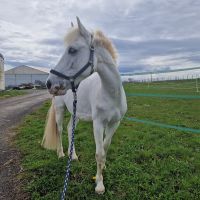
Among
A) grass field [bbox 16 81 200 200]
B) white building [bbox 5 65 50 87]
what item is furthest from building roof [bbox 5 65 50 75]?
grass field [bbox 16 81 200 200]

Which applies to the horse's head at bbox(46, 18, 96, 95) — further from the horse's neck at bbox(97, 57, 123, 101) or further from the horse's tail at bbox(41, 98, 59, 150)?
the horse's tail at bbox(41, 98, 59, 150)

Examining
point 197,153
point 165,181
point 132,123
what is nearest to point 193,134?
point 197,153

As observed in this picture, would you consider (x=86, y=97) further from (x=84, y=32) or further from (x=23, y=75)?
(x=23, y=75)

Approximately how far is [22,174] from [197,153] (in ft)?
10.3

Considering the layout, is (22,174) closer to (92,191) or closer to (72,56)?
(92,191)

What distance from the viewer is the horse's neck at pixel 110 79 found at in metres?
3.26

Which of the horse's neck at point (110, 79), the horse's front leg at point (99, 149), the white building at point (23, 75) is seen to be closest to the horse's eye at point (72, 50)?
the horse's neck at point (110, 79)

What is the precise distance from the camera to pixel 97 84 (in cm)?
375

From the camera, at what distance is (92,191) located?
3510mm

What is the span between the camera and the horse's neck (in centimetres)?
326

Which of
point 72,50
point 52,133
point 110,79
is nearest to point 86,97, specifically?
point 110,79

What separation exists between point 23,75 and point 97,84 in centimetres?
5316

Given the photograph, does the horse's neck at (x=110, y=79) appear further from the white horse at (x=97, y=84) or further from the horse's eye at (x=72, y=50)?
the horse's eye at (x=72, y=50)

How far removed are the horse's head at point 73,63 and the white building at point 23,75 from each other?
163ft
